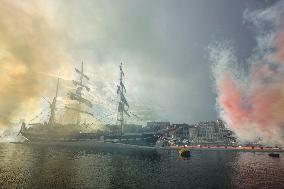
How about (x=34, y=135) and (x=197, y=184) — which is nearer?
(x=197, y=184)

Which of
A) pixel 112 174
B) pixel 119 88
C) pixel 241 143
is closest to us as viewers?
pixel 112 174

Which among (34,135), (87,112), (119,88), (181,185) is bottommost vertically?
(181,185)

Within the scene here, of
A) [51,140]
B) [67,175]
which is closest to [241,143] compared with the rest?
[51,140]

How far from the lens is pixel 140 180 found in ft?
134

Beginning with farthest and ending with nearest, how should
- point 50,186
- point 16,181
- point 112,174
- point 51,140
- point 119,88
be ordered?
point 119,88 < point 51,140 < point 112,174 < point 16,181 < point 50,186

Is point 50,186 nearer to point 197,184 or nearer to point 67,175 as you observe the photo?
point 67,175

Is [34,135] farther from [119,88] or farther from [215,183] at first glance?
[215,183]

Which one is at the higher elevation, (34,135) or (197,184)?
(34,135)

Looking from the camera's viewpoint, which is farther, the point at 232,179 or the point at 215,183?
the point at 232,179

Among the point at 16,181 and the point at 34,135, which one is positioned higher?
the point at 34,135

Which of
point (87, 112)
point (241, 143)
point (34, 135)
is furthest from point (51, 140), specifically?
point (241, 143)

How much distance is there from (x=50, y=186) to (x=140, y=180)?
47.4ft

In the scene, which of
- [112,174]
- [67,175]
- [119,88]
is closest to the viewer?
[67,175]

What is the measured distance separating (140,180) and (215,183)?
479 inches
